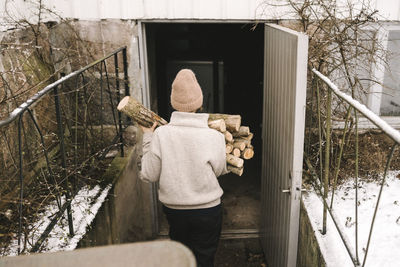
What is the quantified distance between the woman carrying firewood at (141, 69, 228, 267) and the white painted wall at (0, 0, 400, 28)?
1.75 meters

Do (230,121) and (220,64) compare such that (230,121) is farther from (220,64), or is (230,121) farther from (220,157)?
(220,64)

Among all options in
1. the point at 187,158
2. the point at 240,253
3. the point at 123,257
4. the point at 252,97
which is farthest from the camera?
the point at 252,97

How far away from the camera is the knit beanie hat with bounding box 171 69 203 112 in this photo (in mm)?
2717

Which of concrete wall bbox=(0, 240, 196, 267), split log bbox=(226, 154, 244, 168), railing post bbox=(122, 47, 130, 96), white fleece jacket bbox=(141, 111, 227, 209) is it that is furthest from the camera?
railing post bbox=(122, 47, 130, 96)

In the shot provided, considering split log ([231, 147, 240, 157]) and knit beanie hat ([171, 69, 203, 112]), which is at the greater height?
knit beanie hat ([171, 69, 203, 112])

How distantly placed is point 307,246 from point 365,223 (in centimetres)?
51

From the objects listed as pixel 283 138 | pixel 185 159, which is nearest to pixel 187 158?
pixel 185 159

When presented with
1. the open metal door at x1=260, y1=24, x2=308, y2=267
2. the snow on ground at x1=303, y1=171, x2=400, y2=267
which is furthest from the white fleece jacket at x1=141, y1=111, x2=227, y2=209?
the snow on ground at x1=303, y1=171, x2=400, y2=267

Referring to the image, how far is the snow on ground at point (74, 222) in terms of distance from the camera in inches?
113

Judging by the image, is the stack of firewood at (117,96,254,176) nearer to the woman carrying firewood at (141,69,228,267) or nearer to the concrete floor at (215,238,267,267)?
the woman carrying firewood at (141,69,228,267)

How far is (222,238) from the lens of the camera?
5.05 metres

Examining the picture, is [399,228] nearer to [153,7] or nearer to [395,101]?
[395,101]

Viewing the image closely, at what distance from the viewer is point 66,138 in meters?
4.22

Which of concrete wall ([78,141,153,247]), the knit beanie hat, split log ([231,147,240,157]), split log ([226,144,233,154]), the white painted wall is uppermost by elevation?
the white painted wall
